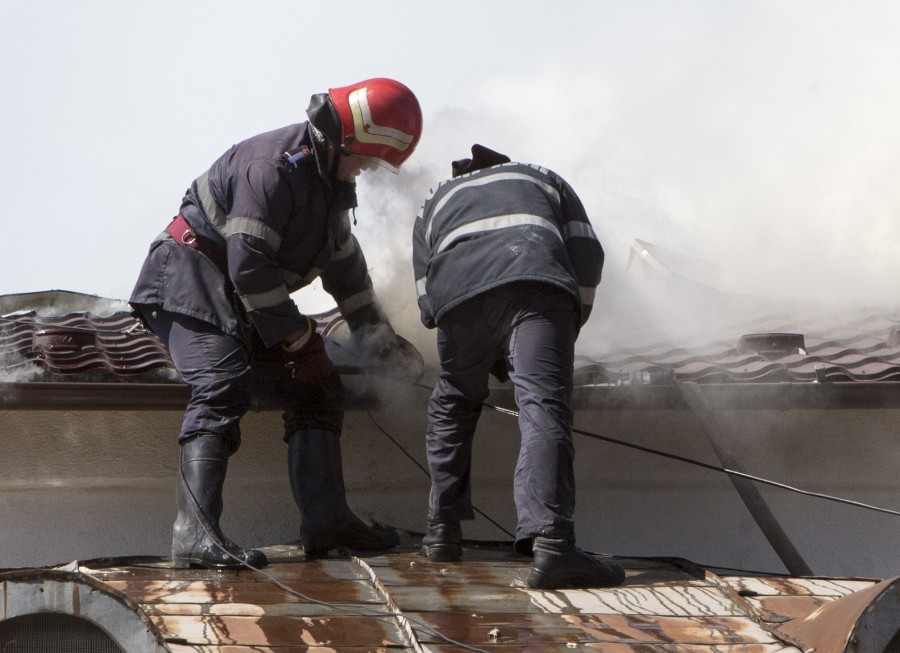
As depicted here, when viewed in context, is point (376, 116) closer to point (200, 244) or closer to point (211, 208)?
point (211, 208)

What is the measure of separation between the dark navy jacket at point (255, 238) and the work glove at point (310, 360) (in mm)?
129

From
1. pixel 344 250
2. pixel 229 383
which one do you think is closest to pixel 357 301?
pixel 344 250

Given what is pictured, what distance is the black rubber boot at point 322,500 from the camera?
4242 mm

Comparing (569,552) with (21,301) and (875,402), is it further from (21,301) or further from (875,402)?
(21,301)

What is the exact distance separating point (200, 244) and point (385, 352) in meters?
1.04

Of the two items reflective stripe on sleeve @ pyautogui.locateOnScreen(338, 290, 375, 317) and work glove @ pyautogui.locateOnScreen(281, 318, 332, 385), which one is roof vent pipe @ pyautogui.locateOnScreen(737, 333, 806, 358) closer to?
reflective stripe on sleeve @ pyautogui.locateOnScreen(338, 290, 375, 317)

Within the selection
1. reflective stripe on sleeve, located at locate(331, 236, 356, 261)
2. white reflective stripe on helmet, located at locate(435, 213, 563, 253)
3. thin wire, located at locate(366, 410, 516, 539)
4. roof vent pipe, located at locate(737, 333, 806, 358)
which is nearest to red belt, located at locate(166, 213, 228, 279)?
reflective stripe on sleeve, located at locate(331, 236, 356, 261)

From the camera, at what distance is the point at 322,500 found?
14.1ft

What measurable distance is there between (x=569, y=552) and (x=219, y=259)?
1.87 meters

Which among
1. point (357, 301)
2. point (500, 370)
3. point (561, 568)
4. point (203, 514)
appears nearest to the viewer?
point (561, 568)

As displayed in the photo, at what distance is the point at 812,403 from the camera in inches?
199

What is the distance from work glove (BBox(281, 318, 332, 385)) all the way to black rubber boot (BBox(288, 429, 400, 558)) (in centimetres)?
23

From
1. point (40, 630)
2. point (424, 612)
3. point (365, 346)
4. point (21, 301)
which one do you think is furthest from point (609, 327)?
point (21, 301)

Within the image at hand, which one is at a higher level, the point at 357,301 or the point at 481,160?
the point at 481,160
